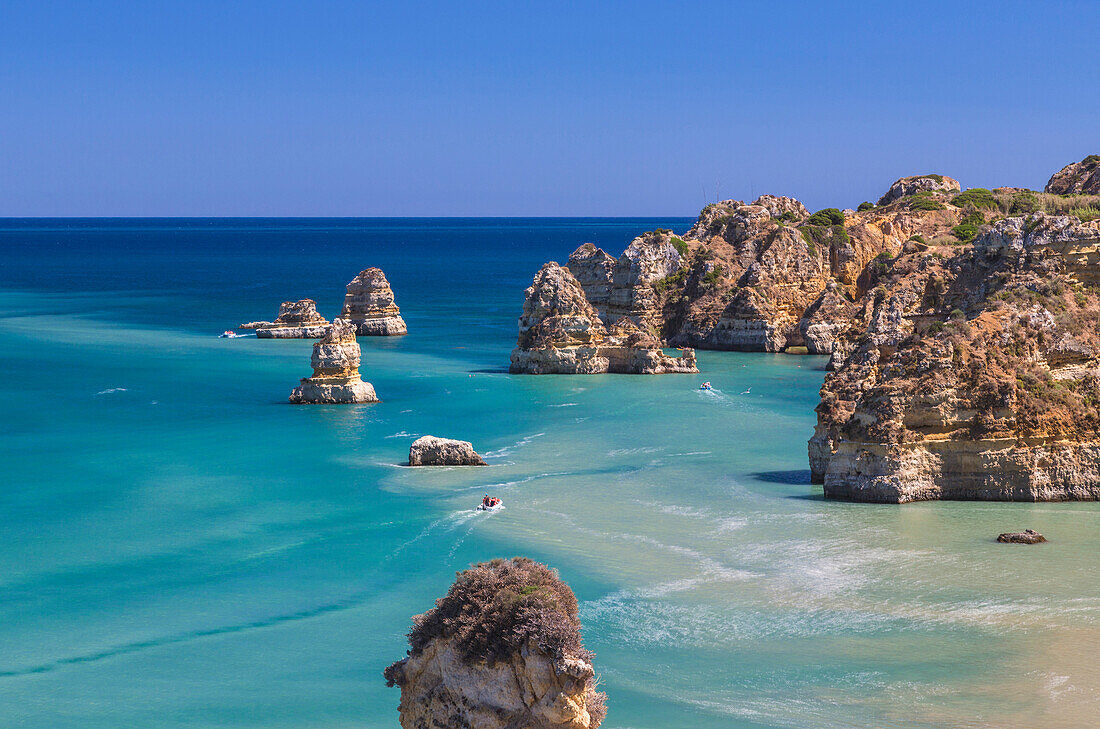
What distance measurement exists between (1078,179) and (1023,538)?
2584 inches

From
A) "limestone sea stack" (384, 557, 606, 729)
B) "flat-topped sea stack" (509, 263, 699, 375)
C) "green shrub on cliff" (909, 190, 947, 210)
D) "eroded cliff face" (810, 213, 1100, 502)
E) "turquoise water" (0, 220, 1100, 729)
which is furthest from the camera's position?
"green shrub on cliff" (909, 190, 947, 210)

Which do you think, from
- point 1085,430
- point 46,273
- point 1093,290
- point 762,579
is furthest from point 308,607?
point 46,273

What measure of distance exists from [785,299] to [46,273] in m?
120

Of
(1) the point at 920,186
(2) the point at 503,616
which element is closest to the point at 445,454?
(2) the point at 503,616

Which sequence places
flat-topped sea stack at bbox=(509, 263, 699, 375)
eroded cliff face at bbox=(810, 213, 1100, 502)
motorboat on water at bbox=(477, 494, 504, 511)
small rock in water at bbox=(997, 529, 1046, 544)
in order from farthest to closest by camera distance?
flat-topped sea stack at bbox=(509, 263, 699, 375) → motorboat on water at bbox=(477, 494, 504, 511) → eroded cliff face at bbox=(810, 213, 1100, 502) → small rock in water at bbox=(997, 529, 1046, 544)

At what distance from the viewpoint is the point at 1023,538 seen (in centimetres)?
3209

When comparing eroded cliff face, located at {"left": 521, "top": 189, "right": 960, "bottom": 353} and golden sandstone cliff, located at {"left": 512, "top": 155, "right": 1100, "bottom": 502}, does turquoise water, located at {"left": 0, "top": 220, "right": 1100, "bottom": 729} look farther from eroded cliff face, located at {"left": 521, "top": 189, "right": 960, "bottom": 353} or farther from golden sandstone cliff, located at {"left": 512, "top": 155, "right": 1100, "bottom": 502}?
eroded cliff face, located at {"left": 521, "top": 189, "right": 960, "bottom": 353}

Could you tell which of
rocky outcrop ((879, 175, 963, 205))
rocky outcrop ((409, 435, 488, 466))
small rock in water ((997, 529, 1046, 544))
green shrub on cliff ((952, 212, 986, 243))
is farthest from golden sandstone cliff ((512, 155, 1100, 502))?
rocky outcrop ((879, 175, 963, 205))

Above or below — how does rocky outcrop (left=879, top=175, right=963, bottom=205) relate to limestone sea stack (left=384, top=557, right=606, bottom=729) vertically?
above

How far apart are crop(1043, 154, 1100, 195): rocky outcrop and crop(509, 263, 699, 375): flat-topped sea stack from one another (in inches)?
1234

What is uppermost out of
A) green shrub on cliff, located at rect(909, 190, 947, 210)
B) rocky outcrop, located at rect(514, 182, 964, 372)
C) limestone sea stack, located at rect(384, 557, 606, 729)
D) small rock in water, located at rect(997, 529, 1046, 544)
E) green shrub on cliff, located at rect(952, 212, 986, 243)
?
green shrub on cliff, located at rect(909, 190, 947, 210)

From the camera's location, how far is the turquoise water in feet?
75.4

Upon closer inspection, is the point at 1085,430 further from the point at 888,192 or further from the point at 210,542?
the point at 888,192

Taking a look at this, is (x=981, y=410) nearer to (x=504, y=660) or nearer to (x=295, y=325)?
(x=504, y=660)
